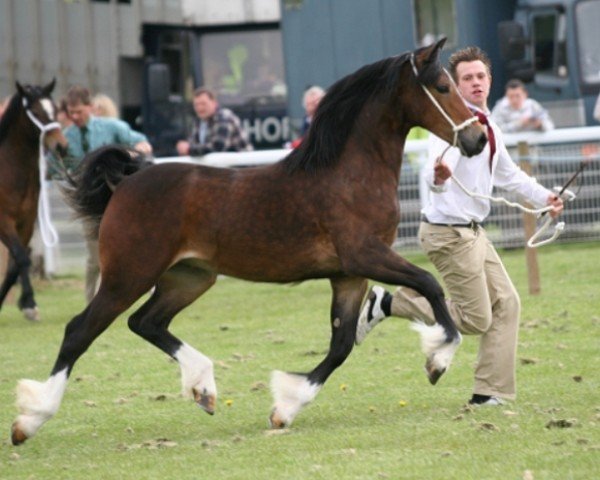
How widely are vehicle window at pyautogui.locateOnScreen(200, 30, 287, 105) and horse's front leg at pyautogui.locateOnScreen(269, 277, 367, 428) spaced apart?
14.7 m

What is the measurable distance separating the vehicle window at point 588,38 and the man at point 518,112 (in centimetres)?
140

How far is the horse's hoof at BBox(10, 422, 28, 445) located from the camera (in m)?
8.18

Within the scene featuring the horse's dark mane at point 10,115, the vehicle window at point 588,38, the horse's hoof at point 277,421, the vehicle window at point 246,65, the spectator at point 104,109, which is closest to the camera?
the horse's hoof at point 277,421

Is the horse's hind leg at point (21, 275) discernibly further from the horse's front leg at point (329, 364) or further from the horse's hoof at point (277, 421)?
the horse's hoof at point (277, 421)

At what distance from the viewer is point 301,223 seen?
27.5ft

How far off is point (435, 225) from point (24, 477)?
2.54 metres

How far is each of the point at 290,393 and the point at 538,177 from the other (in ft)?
27.8

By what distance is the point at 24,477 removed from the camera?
7430 mm

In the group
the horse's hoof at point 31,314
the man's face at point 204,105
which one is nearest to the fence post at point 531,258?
the man's face at point 204,105

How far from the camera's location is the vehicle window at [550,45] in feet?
62.8

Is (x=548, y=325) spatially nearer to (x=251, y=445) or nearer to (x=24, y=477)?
(x=251, y=445)

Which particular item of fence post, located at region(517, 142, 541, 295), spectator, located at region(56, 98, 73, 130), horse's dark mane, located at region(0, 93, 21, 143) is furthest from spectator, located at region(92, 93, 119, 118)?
fence post, located at region(517, 142, 541, 295)

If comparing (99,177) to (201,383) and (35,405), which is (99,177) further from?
(35,405)

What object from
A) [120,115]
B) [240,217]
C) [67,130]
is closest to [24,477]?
[240,217]
